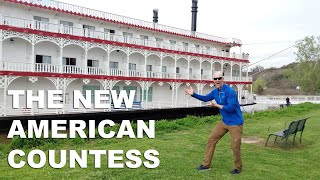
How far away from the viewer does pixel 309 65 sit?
62.8 m

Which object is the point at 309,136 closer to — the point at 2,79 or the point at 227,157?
the point at 227,157

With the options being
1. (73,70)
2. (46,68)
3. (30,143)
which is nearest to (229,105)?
(30,143)

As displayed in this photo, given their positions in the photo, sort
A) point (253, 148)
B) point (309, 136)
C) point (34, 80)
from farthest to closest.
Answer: point (34, 80), point (309, 136), point (253, 148)

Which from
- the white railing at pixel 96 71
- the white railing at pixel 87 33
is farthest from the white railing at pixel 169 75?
the white railing at pixel 96 71

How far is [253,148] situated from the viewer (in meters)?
9.73

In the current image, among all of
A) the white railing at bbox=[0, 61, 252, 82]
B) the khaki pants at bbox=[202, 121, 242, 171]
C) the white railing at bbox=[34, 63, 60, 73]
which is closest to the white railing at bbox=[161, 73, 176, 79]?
the white railing at bbox=[0, 61, 252, 82]

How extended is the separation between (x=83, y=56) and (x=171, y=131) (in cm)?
1433

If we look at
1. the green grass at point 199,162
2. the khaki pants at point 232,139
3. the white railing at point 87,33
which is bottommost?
the green grass at point 199,162

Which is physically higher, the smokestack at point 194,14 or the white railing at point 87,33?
the smokestack at point 194,14

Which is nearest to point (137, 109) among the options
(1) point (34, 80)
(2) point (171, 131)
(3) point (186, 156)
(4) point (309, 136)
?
(1) point (34, 80)

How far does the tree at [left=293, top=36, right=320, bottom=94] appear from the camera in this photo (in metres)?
60.7

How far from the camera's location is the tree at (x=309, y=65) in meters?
60.7

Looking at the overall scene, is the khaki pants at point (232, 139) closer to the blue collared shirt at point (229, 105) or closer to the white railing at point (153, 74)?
the blue collared shirt at point (229, 105)

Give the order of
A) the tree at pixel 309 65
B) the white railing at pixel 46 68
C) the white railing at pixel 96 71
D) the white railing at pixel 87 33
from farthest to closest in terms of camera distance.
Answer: the tree at pixel 309 65 → the white railing at pixel 96 71 → the white railing at pixel 46 68 → the white railing at pixel 87 33
